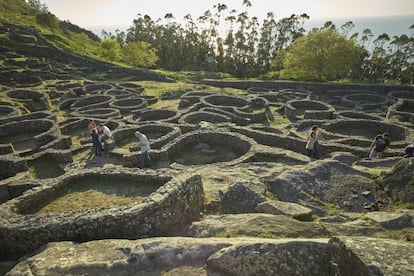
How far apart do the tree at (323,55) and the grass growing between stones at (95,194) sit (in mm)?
51628

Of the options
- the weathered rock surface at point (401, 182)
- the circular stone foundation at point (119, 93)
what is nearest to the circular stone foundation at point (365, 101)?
the weathered rock surface at point (401, 182)

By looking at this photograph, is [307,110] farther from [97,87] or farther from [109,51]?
[109,51]

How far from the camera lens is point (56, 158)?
2223 centimetres

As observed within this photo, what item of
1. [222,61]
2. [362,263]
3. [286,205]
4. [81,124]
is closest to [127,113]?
[81,124]

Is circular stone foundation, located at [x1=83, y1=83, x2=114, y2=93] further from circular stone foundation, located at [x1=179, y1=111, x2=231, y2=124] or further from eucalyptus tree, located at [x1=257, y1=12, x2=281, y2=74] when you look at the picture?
eucalyptus tree, located at [x1=257, y1=12, x2=281, y2=74]

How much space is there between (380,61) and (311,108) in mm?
44314

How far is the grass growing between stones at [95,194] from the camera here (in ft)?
36.6

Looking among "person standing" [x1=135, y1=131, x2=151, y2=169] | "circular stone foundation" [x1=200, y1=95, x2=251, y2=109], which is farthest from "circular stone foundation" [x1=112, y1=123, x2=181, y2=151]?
"circular stone foundation" [x1=200, y1=95, x2=251, y2=109]

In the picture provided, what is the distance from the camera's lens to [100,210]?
9750 mm

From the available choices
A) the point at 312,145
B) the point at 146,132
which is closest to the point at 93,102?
the point at 146,132

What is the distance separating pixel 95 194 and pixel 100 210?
2406 mm

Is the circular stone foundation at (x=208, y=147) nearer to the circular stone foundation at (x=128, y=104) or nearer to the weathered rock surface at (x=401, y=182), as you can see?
the weathered rock surface at (x=401, y=182)

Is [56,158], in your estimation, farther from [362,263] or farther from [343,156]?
[362,263]

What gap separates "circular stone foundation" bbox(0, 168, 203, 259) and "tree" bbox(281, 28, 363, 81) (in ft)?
169
